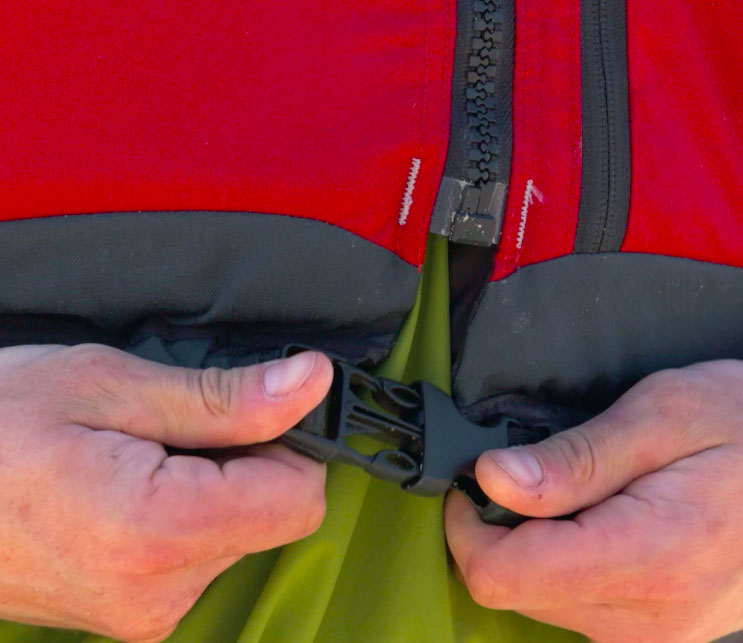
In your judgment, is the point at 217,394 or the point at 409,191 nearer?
the point at 217,394

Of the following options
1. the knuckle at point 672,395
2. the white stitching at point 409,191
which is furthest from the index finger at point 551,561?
the white stitching at point 409,191

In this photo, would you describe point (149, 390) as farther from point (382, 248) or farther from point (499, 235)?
point (499, 235)

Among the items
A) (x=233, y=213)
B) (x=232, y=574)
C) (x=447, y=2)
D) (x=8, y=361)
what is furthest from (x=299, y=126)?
(x=232, y=574)

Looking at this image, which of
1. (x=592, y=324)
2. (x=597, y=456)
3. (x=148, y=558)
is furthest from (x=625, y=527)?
(x=148, y=558)

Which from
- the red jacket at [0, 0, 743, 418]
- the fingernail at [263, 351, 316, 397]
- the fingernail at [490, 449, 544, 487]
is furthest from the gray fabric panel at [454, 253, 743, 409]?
the fingernail at [263, 351, 316, 397]

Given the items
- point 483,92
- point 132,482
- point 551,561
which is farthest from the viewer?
point 483,92

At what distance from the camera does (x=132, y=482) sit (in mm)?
809

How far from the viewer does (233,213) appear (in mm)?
929

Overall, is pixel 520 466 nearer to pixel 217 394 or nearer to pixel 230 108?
pixel 217 394

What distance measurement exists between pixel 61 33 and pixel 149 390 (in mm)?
368

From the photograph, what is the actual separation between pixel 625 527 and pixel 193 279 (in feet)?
1.73

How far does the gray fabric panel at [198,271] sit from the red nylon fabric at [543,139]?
0.46 ft

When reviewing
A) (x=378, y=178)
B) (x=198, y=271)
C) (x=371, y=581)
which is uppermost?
(x=378, y=178)

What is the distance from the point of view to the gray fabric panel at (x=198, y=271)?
91cm
